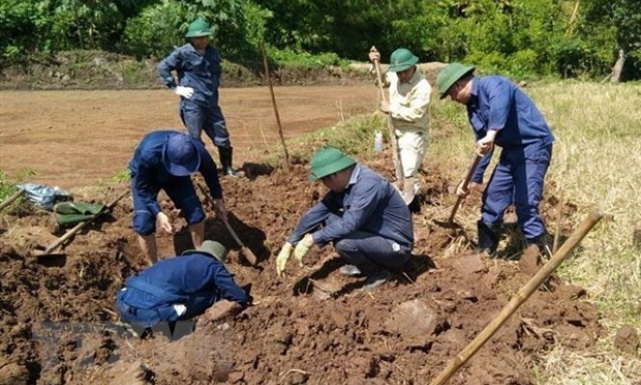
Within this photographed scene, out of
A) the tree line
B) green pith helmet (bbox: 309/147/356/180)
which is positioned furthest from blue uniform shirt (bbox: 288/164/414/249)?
the tree line

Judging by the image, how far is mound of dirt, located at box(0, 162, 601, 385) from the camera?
3.92 metres

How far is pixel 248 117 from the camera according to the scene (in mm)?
12375

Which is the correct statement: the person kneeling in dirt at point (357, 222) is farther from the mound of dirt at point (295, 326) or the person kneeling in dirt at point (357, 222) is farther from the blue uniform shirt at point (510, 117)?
the blue uniform shirt at point (510, 117)

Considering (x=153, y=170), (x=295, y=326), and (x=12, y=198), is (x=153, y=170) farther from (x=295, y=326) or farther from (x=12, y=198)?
(x=295, y=326)

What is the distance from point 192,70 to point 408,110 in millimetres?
2258

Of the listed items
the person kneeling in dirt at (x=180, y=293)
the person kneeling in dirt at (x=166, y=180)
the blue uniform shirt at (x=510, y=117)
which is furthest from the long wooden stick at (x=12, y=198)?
the blue uniform shirt at (x=510, y=117)

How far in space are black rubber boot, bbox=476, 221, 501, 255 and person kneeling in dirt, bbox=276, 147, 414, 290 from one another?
0.80 m

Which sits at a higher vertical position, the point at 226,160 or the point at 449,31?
the point at 226,160

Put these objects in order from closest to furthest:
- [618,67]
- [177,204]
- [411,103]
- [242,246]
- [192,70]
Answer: [177,204]
[242,246]
[411,103]
[192,70]
[618,67]

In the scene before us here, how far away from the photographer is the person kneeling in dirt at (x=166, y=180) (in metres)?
5.14

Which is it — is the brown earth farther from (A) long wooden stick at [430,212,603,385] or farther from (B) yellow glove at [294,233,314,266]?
(A) long wooden stick at [430,212,603,385]

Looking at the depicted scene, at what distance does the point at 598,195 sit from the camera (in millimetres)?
6336

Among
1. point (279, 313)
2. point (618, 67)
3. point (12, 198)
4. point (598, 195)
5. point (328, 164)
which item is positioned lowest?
point (618, 67)

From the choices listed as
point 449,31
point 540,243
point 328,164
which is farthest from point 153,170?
point 449,31
